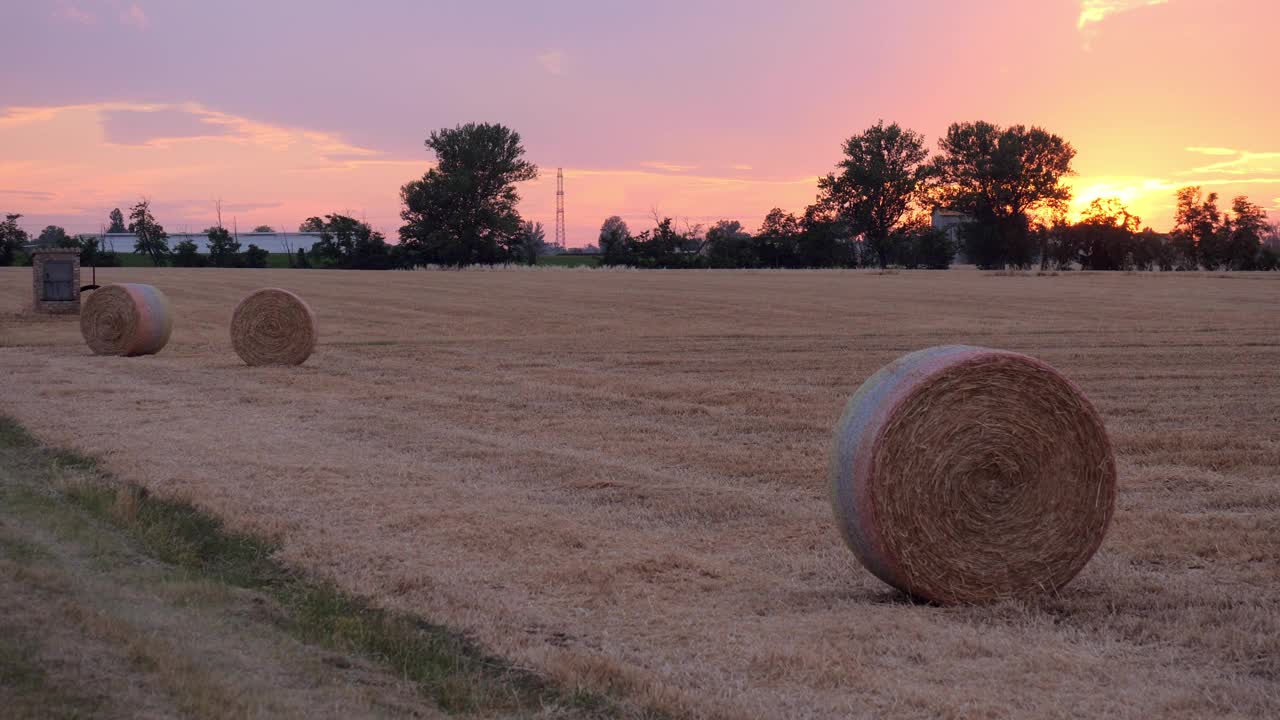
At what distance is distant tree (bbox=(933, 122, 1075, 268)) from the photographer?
281ft

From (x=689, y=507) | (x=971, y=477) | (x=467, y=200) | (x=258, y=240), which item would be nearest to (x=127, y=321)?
(x=689, y=507)

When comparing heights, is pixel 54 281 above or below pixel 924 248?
below

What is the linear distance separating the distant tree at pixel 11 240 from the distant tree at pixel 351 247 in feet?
60.6

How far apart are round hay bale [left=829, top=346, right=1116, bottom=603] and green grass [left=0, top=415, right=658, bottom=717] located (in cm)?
215

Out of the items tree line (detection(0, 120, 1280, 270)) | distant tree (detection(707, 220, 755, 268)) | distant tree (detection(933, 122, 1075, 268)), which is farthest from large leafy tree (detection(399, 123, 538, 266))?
distant tree (detection(933, 122, 1075, 268))

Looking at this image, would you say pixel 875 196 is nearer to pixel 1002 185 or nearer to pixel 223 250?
pixel 1002 185

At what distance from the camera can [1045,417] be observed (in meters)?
7.00

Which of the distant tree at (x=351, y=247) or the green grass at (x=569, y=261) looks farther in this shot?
the green grass at (x=569, y=261)

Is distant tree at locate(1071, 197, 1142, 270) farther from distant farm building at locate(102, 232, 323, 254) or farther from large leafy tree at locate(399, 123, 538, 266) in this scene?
distant farm building at locate(102, 232, 323, 254)

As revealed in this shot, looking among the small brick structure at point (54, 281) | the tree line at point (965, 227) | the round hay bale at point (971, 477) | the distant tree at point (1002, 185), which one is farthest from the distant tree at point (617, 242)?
the round hay bale at point (971, 477)

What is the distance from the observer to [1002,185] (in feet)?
287

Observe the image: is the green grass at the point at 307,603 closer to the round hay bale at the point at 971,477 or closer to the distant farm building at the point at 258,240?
the round hay bale at the point at 971,477

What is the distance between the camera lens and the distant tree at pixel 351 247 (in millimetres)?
84875

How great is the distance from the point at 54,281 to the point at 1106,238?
67106 millimetres
